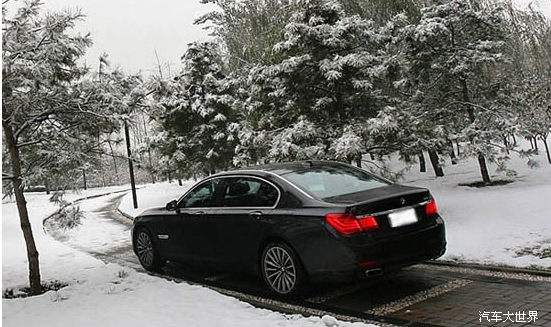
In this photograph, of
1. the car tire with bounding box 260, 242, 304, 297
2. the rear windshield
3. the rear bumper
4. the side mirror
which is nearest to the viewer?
the rear bumper

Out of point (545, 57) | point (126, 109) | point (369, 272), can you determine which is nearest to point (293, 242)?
point (369, 272)

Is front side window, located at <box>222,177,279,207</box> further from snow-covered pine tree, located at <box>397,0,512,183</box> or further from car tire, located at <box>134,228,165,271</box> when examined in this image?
snow-covered pine tree, located at <box>397,0,512,183</box>

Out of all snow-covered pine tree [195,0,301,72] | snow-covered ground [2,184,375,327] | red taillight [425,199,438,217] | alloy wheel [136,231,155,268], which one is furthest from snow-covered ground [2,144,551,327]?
snow-covered pine tree [195,0,301,72]

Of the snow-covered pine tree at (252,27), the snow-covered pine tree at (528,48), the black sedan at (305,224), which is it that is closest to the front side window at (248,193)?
the black sedan at (305,224)

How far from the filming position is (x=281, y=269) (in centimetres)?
556

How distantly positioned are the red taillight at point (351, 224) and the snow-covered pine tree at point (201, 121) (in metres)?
13.9

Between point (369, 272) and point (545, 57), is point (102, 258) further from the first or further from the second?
point (545, 57)

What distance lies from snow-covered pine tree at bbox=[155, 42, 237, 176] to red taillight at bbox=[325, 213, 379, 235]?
13.9 meters

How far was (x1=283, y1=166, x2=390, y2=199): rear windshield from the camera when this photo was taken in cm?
554

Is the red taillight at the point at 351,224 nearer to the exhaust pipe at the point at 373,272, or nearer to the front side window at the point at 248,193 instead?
the exhaust pipe at the point at 373,272

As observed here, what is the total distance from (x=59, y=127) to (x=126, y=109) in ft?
3.17

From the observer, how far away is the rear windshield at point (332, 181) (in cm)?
554

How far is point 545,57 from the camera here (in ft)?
49.9

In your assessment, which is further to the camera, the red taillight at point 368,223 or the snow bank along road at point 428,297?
the red taillight at point 368,223
